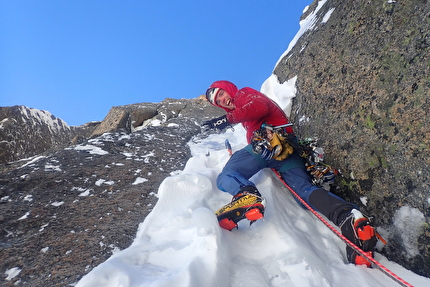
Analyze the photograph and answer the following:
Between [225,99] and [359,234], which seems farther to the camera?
[225,99]

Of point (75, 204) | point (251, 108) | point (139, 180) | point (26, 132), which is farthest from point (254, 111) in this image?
point (26, 132)

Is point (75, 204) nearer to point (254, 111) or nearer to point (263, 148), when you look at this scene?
point (263, 148)

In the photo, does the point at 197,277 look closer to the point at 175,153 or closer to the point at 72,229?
the point at 72,229

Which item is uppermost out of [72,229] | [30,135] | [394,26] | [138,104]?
[138,104]

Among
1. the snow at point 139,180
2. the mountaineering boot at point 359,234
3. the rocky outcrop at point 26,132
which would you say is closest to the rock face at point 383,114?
the mountaineering boot at point 359,234

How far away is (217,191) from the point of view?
345 cm

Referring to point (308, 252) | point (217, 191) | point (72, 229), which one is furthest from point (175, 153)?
point (308, 252)

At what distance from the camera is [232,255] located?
2178 mm

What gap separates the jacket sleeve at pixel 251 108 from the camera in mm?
3490

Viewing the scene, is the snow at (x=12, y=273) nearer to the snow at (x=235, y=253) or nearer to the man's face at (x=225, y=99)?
the snow at (x=235, y=253)

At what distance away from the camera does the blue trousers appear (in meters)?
2.55

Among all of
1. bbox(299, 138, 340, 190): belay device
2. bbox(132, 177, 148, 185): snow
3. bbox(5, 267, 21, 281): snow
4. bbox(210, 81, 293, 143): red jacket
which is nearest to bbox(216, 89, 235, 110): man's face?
bbox(210, 81, 293, 143): red jacket

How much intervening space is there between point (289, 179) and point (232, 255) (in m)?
1.52

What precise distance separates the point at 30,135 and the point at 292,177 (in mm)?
7898
